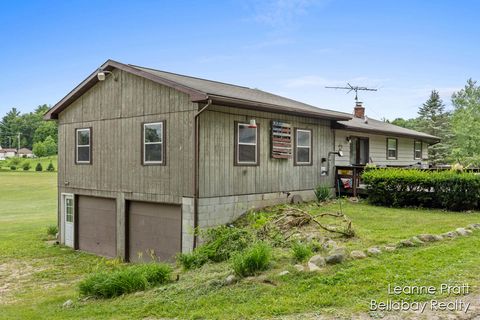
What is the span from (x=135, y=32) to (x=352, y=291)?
2111 centimetres

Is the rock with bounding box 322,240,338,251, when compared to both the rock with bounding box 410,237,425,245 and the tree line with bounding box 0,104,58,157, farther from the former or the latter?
the tree line with bounding box 0,104,58,157

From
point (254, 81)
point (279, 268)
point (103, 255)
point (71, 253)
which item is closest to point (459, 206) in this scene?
point (279, 268)

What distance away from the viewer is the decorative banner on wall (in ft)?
39.9

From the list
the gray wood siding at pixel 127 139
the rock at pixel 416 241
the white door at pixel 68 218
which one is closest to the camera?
the rock at pixel 416 241

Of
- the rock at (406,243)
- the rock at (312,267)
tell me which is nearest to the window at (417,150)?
the rock at (406,243)

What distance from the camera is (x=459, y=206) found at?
1173 cm

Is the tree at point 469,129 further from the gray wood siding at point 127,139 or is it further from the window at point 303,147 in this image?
the gray wood siding at point 127,139

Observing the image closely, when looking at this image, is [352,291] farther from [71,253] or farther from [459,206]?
[71,253]

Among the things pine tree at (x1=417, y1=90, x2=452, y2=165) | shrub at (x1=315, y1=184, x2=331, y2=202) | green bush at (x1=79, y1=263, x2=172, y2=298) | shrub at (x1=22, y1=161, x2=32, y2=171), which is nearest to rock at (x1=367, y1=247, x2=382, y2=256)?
green bush at (x1=79, y1=263, x2=172, y2=298)

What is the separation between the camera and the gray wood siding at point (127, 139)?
10633mm

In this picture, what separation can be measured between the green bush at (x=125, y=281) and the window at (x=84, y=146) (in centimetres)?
731

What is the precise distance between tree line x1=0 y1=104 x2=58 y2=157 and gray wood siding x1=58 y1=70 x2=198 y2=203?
253ft

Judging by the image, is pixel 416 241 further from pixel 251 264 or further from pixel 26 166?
pixel 26 166

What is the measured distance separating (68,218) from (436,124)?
145 feet
